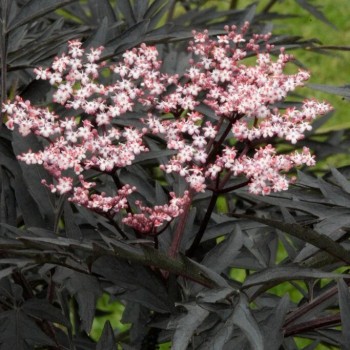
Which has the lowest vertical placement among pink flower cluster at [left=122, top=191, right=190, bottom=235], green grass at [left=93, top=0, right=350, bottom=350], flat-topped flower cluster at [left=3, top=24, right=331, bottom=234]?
pink flower cluster at [left=122, top=191, right=190, bottom=235]

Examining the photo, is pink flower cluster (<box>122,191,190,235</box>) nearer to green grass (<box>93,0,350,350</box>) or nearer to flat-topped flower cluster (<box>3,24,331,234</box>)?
flat-topped flower cluster (<box>3,24,331,234</box>)

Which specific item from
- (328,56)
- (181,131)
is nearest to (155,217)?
(181,131)

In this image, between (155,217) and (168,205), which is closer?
(155,217)

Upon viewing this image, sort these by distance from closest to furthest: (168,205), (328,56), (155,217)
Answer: (155,217), (168,205), (328,56)

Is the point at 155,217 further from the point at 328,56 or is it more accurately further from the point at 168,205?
the point at 328,56

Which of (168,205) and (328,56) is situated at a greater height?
(328,56)

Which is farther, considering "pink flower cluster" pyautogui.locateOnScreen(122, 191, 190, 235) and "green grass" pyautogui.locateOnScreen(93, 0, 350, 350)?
"green grass" pyautogui.locateOnScreen(93, 0, 350, 350)

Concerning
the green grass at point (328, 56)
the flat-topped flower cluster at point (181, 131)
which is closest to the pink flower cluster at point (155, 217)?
the flat-topped flower cluster at point (181, 131)

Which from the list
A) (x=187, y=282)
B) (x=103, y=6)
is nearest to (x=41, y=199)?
(x=187, y=282)

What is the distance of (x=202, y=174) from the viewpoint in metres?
1.06

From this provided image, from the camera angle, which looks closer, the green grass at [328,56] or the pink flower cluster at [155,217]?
the pink flower cluster at [155,217]

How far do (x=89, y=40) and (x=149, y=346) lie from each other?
19.7 inches

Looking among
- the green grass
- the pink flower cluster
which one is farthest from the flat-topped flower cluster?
the green grass

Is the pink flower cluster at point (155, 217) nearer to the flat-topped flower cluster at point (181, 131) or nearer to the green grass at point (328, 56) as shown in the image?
the flat-topped flower cluster at point (181, 131)
